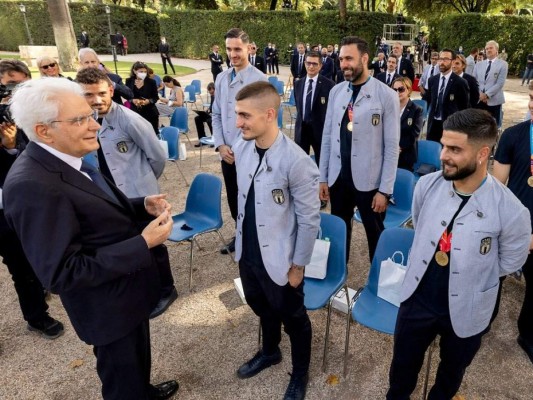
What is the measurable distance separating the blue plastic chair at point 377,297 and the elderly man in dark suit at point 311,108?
2554 mm

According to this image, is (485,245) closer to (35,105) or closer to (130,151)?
(35,105)

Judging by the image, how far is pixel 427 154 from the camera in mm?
4996

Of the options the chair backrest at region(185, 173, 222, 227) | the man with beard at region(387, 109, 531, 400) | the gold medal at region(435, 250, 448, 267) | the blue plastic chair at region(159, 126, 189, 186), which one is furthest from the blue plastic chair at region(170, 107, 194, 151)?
the gold medal at region(435, 250, 448, 267)

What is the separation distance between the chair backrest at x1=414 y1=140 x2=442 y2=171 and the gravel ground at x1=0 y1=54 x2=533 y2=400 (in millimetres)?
1727

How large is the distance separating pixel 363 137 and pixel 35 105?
251cm

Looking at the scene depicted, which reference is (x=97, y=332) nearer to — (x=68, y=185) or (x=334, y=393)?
(x=68, y=185)

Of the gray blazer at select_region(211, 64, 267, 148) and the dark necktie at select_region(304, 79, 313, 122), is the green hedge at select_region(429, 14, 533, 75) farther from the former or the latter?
the gray blazer at select_region(211, 64, 267, 148)

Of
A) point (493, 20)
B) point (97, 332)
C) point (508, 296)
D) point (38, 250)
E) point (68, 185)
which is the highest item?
point (493, 20)

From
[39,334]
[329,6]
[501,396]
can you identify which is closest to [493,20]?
[501,396]

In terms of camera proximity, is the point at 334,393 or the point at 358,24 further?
the point at 358,24

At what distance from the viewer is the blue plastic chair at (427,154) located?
488 centimetres

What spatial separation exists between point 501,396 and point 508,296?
1354 mm

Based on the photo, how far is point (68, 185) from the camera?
157 cm

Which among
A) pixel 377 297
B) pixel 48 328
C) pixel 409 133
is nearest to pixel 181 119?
pixel 409 133
